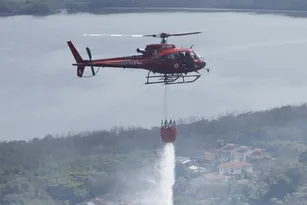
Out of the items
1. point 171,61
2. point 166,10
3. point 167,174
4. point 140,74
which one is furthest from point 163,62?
point 166,10

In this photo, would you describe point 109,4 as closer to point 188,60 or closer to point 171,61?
point 188,60

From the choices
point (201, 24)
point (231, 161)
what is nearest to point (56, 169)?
point (231, 161)

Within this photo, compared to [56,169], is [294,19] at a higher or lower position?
higher

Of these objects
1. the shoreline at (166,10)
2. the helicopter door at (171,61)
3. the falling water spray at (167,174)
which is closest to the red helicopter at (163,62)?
the helicopter door at (171,61)

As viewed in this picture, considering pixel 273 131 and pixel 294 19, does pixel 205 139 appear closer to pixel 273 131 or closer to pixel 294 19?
pixel 273 131

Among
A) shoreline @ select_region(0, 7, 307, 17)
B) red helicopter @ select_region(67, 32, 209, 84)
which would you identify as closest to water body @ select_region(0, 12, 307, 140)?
shoreline @ select_region(0, 7, 307, 17)

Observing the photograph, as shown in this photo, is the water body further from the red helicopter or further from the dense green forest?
the red helicopter
